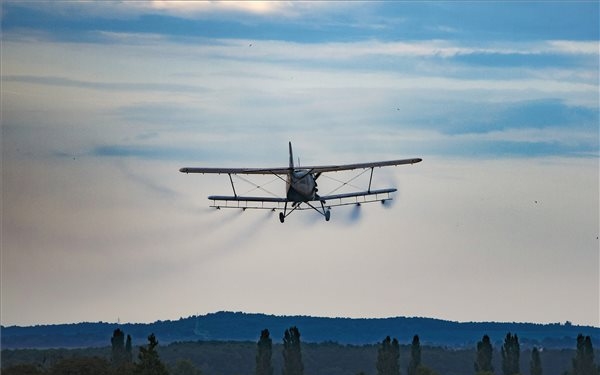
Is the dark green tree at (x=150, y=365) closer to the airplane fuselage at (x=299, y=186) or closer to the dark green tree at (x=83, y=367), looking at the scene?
the dark green tree at (x=83, y=367)

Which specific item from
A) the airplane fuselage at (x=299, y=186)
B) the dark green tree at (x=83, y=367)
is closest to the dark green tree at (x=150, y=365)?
the dark green tree at (x=83, y=367)

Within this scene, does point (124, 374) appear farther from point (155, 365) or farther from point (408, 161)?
point (408, 161)

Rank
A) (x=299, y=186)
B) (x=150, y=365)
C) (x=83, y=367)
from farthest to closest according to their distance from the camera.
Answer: (x=83, y=367) → (x=150, y=365) → (x=299, y=186)

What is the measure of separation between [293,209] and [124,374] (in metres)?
22.8

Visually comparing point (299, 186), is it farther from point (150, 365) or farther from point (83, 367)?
point (83, 367)

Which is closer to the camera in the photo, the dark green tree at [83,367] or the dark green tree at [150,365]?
the dark green tree at [150,365]

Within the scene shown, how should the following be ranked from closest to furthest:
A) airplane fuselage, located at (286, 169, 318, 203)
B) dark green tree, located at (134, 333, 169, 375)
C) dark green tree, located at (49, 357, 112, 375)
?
airplane fuselage, located at (286, 169, 318, 203), dark green tree, located at (134, 333, 169, 375), dark green tree, located at (49, 357, 112, 375)

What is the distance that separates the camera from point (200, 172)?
148 metres

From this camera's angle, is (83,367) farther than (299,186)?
Yes

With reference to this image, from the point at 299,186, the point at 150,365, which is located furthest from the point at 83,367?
the point at 299,186

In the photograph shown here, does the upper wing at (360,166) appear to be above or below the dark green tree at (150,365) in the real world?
above

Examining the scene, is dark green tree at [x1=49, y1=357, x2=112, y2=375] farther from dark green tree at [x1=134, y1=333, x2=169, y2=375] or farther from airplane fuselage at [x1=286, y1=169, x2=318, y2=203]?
airplane fuselage at [x1=286, y1=169, x2=318, y2=203]

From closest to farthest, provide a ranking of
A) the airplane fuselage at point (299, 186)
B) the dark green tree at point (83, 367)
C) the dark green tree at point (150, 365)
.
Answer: the airplane fuselage at point (299, 186) < the dark green tree at point (150, 365) < the dark green tree at point (83, 367)

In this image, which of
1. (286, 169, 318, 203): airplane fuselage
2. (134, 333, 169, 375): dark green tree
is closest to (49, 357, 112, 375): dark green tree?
(134, 333, 169, 375): dark green tree
